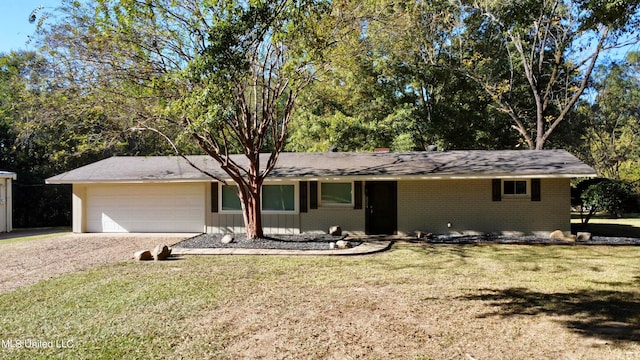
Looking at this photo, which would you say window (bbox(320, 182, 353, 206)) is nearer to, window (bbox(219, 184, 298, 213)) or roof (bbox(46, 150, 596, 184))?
roof (bbox(46, 150, 596, 184))

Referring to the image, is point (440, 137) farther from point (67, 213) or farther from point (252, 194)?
point (67, 213)

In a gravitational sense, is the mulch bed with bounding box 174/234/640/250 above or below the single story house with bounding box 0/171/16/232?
below

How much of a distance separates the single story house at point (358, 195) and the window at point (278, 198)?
4 cm

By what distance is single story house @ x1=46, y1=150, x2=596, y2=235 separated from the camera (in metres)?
12.8

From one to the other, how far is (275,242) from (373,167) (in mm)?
4338

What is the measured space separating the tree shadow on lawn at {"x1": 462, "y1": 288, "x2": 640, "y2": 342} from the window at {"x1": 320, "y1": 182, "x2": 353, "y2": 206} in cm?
751

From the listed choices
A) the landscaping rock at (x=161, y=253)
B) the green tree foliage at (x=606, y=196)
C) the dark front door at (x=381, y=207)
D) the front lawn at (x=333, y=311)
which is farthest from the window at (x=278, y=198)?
the green tree foliage at (x=606, y=196)

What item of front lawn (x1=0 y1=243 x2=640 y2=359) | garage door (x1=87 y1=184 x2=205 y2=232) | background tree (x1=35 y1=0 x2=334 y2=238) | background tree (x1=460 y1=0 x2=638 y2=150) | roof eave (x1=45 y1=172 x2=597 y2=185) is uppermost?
background tree (x1=460 y1=0 x2=638 y2=150)

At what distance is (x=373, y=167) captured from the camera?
13898mm

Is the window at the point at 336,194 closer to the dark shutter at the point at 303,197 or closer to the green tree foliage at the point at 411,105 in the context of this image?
the dark shutter at the point at 303,197

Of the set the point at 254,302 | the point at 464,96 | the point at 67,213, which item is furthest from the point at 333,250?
the point at 67,213

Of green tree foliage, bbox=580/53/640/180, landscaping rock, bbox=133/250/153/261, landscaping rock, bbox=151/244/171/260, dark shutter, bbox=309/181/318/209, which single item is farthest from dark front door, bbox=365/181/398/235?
green tree foliage, bbox=580/53/640/180

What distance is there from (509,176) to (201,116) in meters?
9.19

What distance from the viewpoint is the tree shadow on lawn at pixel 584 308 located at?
193 inches
